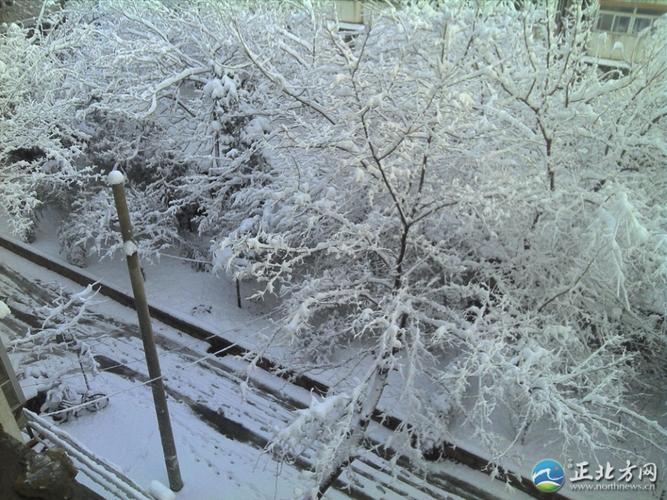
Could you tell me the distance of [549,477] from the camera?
26.7 ft

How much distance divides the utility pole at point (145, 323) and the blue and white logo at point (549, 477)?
5810mm

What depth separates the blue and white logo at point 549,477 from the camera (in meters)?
8.12

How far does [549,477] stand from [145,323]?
6.78 meters

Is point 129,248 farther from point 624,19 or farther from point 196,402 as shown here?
point 624,19

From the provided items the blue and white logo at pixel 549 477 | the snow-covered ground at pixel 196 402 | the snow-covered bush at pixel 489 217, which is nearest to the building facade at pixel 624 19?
the snow-covered bush at pixel 489 217

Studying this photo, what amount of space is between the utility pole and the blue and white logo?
19.1 feet

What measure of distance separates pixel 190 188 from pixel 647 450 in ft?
34.7

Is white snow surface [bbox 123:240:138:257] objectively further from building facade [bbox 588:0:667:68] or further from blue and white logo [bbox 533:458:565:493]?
building facade [bbox 588:0:667:68]

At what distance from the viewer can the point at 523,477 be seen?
332 inches

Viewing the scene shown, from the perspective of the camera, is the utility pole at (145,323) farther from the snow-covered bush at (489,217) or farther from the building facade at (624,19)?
the building facade at (624,19)

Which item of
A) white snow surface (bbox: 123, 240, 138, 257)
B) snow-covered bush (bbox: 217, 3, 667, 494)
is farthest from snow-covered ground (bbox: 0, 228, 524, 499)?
white snow surface (bbox: 123, 240, 138, 257)

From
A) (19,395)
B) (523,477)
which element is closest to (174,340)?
(19,395)

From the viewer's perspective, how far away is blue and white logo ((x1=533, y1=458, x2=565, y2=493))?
812 cm

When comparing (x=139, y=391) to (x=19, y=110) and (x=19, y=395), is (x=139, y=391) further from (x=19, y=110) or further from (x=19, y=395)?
(x=19, y=110)
